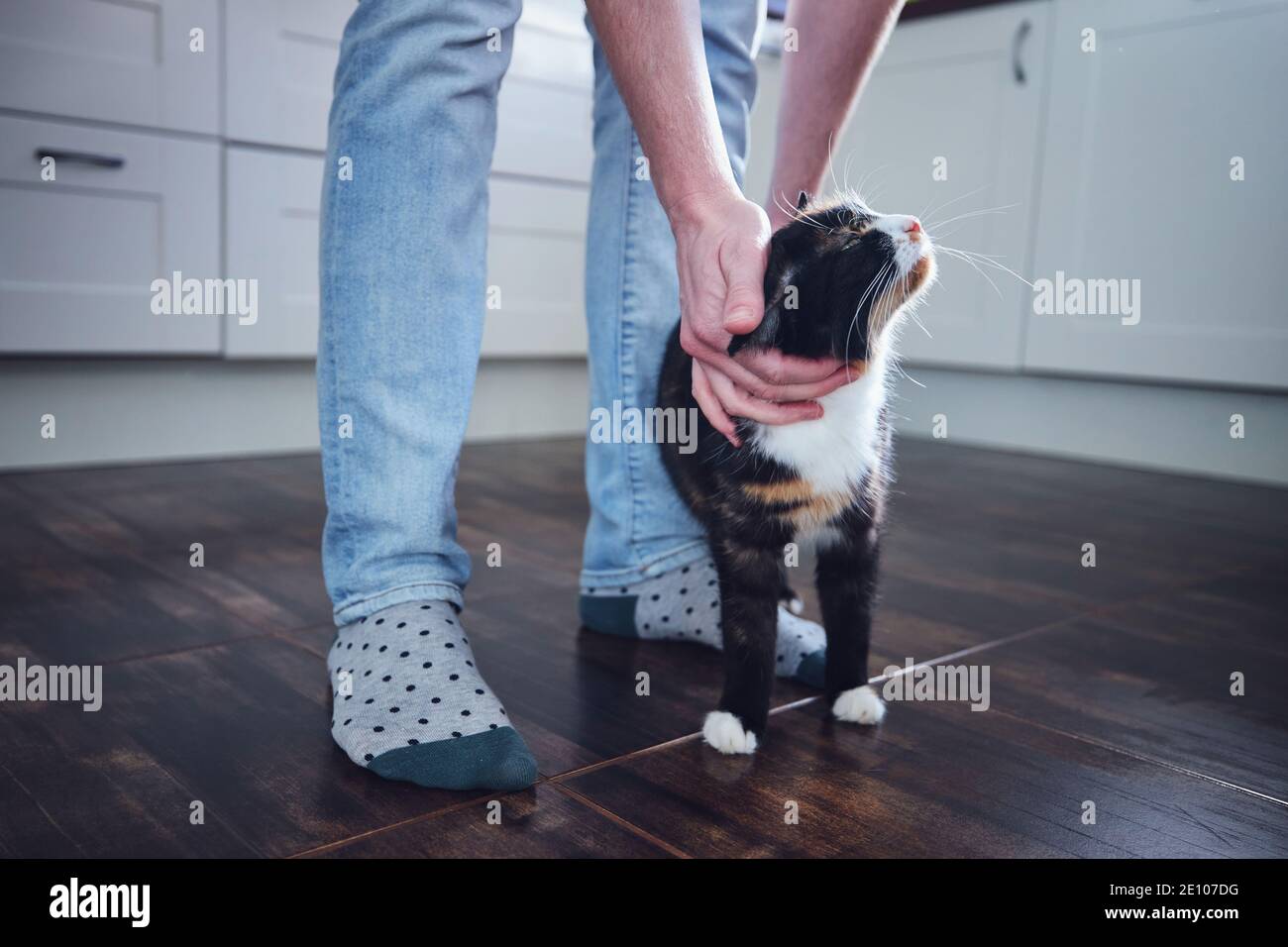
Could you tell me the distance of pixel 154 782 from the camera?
78 cm

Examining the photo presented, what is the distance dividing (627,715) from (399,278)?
44cm

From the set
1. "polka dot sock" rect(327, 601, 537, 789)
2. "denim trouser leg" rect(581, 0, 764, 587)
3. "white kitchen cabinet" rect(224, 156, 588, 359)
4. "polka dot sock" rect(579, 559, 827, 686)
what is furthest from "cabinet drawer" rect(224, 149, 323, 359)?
"polka dot sock" rect(327, 601, 537, 789)

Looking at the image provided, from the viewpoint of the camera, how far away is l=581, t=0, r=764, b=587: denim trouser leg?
1.15 meters

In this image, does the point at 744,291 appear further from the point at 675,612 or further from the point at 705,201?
the point at 675,612

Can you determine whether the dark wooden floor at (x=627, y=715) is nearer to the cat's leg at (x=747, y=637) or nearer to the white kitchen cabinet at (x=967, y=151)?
the cat's leg at (x=747, y=637)

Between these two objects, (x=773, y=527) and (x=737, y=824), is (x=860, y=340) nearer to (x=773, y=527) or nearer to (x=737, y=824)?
(x=773, y=527)

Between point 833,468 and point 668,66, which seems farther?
point 833,468

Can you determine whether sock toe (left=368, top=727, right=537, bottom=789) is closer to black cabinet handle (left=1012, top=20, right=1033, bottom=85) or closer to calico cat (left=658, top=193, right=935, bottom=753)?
calico cat (left=658, top=193, right=935, bottom=753)

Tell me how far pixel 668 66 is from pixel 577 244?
1.93 metres

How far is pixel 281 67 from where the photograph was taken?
209 cm

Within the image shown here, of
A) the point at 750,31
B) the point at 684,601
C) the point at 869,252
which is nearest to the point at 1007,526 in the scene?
the point at 684,601

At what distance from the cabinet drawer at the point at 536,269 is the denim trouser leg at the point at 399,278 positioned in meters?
1.55

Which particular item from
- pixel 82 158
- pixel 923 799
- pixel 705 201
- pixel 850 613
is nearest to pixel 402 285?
pixel 705 201

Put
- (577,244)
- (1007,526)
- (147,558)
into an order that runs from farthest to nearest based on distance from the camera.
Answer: (577,244) < (1007,526) < (147,558)
